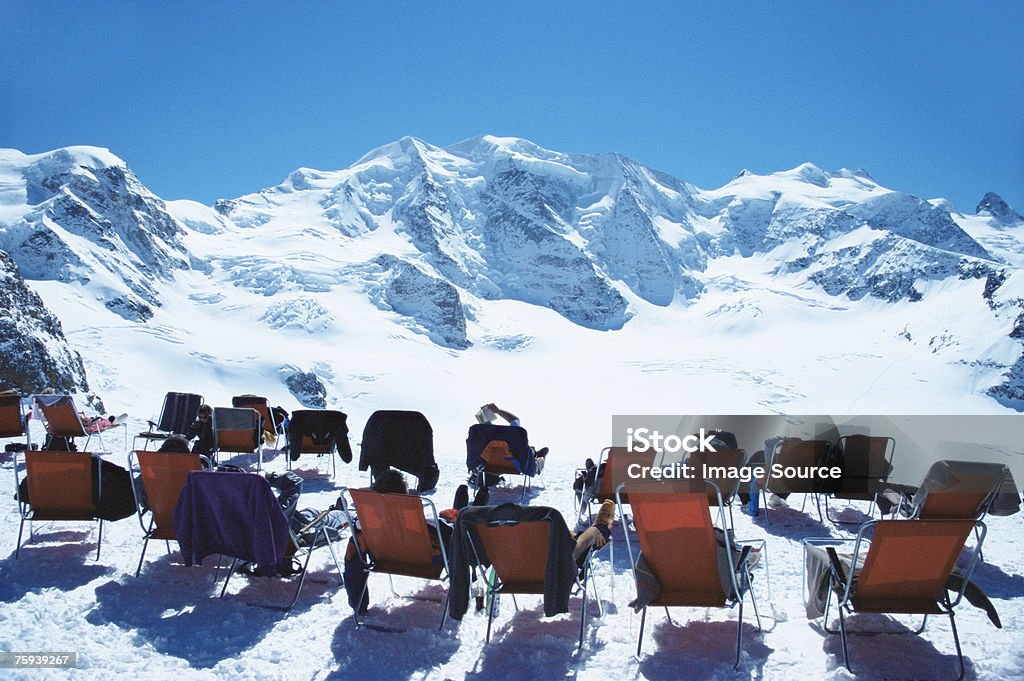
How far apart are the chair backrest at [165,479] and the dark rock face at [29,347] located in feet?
57.0

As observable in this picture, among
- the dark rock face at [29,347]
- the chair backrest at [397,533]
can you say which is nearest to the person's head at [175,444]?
the chair backrest at [397,533]

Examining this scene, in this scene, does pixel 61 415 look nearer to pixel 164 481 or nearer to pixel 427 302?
pixel 164 481

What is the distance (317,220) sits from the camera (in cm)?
13150

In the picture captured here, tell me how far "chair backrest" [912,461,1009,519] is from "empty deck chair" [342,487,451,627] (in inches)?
154

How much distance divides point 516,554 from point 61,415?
773 cm

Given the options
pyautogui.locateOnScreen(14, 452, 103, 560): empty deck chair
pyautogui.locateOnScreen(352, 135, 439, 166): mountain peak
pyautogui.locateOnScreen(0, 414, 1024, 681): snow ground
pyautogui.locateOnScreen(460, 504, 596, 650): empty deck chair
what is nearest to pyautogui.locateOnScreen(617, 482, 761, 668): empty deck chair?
pyautogui.locateOnScreen(0, 414, 1024, 681): snow ground

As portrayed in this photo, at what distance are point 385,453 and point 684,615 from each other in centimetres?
450

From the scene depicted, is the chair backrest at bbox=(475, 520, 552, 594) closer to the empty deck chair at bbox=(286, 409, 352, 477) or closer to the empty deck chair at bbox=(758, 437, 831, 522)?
the empty deck chair at bbox=(758, 437, 831, 522)

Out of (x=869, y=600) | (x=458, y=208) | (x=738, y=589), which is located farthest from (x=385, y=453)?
(x=458, y=208)

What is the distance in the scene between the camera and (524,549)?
168 inches

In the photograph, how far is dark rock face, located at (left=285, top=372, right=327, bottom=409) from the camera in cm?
4988

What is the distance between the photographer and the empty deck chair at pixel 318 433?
29.8ft

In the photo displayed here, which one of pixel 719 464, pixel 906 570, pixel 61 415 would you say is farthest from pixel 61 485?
pixel 906 570

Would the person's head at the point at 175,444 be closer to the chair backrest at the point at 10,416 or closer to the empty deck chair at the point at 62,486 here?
the empty deck chair at the point at 62,486
